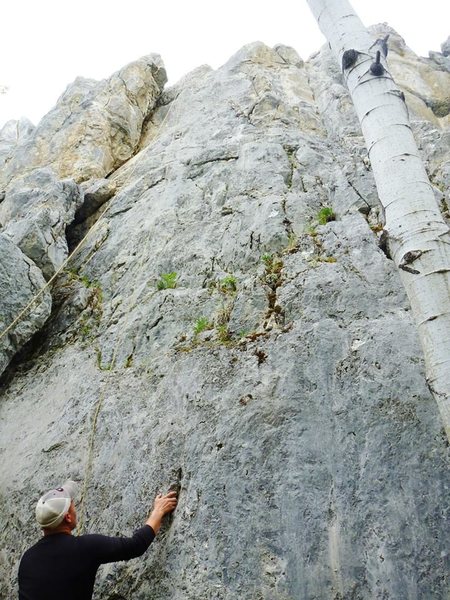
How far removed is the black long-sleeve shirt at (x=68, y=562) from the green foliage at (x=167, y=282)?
188 inches

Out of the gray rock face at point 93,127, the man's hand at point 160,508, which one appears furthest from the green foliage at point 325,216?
the gray rock face at point 93,127

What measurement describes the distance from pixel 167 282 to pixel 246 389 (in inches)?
135

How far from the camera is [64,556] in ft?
17.0

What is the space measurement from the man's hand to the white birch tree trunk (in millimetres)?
3470

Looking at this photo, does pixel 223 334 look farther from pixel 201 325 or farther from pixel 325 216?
pixel 325 216

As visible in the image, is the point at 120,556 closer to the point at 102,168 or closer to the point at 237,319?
the point at 237,319

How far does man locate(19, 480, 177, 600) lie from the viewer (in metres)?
5.04

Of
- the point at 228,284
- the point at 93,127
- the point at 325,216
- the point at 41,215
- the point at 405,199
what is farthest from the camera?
the point at 93,127

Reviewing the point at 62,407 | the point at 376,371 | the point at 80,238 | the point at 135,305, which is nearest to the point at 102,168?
the point at 80,238

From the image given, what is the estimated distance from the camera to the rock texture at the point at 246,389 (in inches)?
205

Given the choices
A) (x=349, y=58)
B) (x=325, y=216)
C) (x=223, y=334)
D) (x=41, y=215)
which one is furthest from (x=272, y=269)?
(x=41, y=215)

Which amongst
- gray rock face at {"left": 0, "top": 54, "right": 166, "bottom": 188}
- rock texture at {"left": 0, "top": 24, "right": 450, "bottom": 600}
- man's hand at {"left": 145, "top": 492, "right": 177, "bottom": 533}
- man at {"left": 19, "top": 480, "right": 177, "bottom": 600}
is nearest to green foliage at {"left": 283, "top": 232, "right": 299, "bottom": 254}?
rock texture at {"left": 0, "top": 24, "right": 450, "bottom": 600}

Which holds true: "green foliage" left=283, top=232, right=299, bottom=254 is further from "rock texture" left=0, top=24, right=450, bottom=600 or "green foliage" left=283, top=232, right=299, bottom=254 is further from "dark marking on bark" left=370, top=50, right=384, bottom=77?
"dark marking on bark" left=370, top=50, right=384, bottom=77

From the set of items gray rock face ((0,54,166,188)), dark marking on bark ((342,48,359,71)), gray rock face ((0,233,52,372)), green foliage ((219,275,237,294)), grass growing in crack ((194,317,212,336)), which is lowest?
grass growing in crack ((194,317,212,336))
